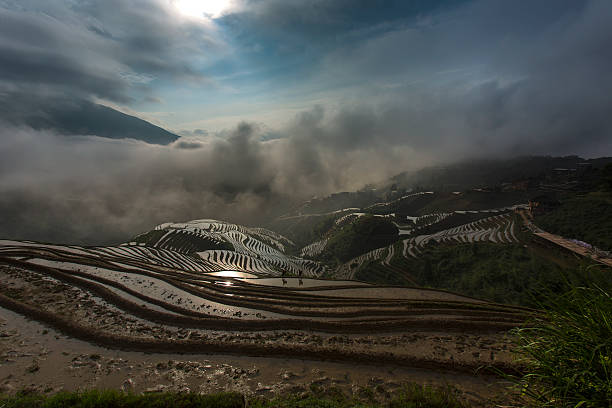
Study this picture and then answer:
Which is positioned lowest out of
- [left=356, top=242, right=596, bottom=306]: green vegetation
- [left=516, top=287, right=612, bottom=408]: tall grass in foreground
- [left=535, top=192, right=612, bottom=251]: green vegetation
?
[left=356, top=242, right=596, bottom=306]: green vegetation

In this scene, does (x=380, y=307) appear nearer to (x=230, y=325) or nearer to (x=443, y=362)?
(x=443, y=362)

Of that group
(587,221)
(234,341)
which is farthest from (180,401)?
→ (587,221)

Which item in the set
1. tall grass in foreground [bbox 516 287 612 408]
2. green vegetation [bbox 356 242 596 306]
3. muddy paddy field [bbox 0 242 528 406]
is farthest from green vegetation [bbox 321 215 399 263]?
tall grass in foreground [bbox 516 287 612 408]

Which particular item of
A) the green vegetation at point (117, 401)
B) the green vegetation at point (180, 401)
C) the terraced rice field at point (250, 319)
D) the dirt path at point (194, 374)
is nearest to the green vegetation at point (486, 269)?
the terraced rice field at point (250, 319)

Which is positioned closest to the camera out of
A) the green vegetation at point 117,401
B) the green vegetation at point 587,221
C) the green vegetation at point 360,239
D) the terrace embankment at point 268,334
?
the green vegetation at point 117,401

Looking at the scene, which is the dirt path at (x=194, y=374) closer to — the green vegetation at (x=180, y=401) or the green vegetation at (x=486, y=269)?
the green vegetation at (x=180, y=401)

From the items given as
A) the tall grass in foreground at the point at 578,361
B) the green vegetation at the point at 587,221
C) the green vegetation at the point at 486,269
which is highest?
the green vegetation at the point at 587,221

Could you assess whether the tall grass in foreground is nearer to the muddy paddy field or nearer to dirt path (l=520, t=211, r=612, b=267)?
the muddy paddy field

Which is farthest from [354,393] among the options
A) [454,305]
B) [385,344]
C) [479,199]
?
[479,199]
